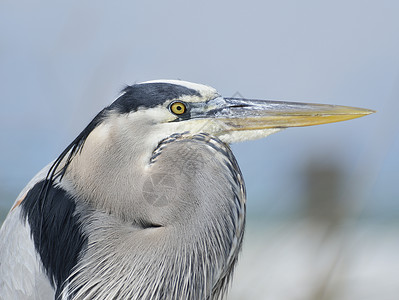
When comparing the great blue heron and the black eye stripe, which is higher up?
the black eye stripe

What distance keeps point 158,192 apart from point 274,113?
44cm

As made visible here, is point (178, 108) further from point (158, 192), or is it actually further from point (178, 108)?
point (158, 192)

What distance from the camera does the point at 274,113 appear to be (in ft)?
5.52

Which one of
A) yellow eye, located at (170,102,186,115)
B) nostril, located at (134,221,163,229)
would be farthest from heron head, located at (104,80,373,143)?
nostril, located at (134,221,163,229)

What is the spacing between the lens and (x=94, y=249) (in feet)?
5.37

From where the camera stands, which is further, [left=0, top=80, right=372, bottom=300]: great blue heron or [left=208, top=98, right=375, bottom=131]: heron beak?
[left=208, top=98, right=375, bottom=131]: heron beak

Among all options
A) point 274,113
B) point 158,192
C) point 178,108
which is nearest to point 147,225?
point 158,192

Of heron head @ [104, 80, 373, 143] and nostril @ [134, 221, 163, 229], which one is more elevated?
heron head @ [104, 80, 373, 143]

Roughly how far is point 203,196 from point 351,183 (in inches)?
A: 15.9

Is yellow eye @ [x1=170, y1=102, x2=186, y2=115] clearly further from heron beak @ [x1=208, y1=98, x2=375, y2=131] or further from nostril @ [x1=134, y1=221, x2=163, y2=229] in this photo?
nostril @ [x1=134, y1=221, x2=163, y2=229]

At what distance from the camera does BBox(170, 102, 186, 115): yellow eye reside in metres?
1.57

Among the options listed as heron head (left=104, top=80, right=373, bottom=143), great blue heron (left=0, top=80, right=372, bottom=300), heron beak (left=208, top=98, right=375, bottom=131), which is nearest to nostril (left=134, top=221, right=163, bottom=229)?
great blue heron (left=0, top=80, right=372, bottom=300)

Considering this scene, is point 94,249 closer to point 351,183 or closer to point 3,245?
point 3,245

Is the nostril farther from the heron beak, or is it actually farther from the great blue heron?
the heron beak
